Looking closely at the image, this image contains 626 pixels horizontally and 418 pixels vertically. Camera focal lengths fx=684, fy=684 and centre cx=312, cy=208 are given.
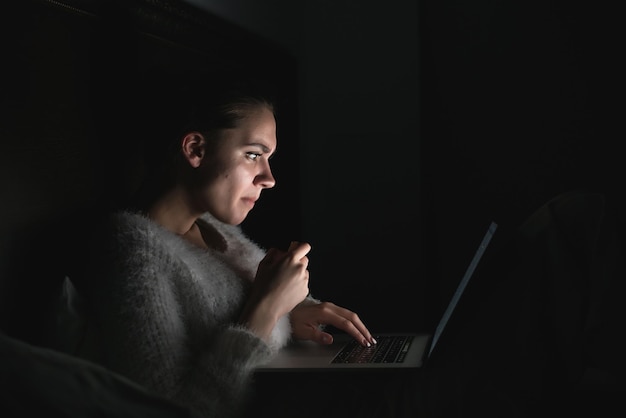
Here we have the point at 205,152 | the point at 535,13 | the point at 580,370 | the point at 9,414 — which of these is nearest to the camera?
the point at 9,414

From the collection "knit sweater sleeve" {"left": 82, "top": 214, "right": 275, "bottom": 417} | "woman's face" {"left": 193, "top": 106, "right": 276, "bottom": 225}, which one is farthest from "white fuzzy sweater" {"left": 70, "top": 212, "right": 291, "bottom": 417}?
"woman's face" {"left": 193, "top": 106, "right": 276, "bottom": 225}

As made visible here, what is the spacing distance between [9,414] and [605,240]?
87cm

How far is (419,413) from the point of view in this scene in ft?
3.52

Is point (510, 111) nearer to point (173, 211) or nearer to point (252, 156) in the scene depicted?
point (252, 156)

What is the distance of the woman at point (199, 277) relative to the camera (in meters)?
1.05

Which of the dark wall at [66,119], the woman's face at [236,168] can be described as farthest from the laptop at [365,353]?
the dark wall at [66,119]

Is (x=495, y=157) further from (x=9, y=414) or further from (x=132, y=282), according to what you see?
(x=9, y=414)

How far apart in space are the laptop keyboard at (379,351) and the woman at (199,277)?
4 cm

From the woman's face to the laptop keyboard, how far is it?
34 centimetres

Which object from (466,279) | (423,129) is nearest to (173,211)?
(466,279)

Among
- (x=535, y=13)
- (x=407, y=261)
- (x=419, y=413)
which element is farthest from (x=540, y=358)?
(x=535, y=13)

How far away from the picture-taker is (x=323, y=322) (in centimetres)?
146

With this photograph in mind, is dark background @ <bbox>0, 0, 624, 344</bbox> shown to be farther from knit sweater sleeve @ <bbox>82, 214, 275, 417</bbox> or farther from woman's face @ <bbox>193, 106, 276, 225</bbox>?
knit sweater sleeve @ <bbox>82, 214, 275, 417</bbox>

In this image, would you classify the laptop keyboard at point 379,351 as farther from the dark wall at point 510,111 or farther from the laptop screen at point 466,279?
the dark wall at point 510,111
